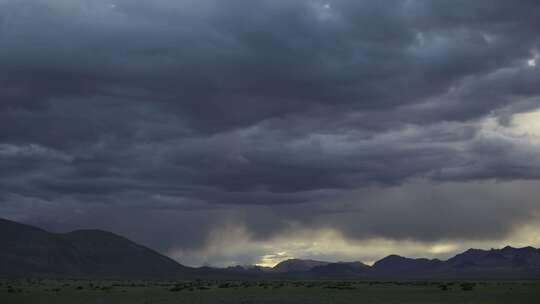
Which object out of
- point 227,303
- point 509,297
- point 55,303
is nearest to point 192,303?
point 227,303

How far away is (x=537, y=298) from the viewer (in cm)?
6381

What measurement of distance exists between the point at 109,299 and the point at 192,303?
1386 cm

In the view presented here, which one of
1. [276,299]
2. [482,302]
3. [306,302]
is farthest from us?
[276,299]

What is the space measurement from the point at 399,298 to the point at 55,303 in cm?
3708

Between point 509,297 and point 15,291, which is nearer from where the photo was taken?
point 509,297

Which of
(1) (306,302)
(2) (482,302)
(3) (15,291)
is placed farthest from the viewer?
(3) (15,291)

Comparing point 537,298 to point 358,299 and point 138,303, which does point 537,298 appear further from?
point 138,303

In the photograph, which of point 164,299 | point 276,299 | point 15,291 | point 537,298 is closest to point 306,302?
→ point 276,299

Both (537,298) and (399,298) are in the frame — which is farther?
(399,298)

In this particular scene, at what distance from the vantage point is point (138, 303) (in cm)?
6744

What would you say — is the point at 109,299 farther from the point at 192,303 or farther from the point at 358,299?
the point at 358,299

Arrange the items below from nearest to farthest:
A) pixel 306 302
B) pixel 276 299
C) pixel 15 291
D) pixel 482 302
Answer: pixel 482 302 < pixel 306 302 < pixel 276 299 < pixel 15 291

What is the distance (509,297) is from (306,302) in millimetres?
20574

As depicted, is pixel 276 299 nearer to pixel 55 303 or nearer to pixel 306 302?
pixel 306 302
